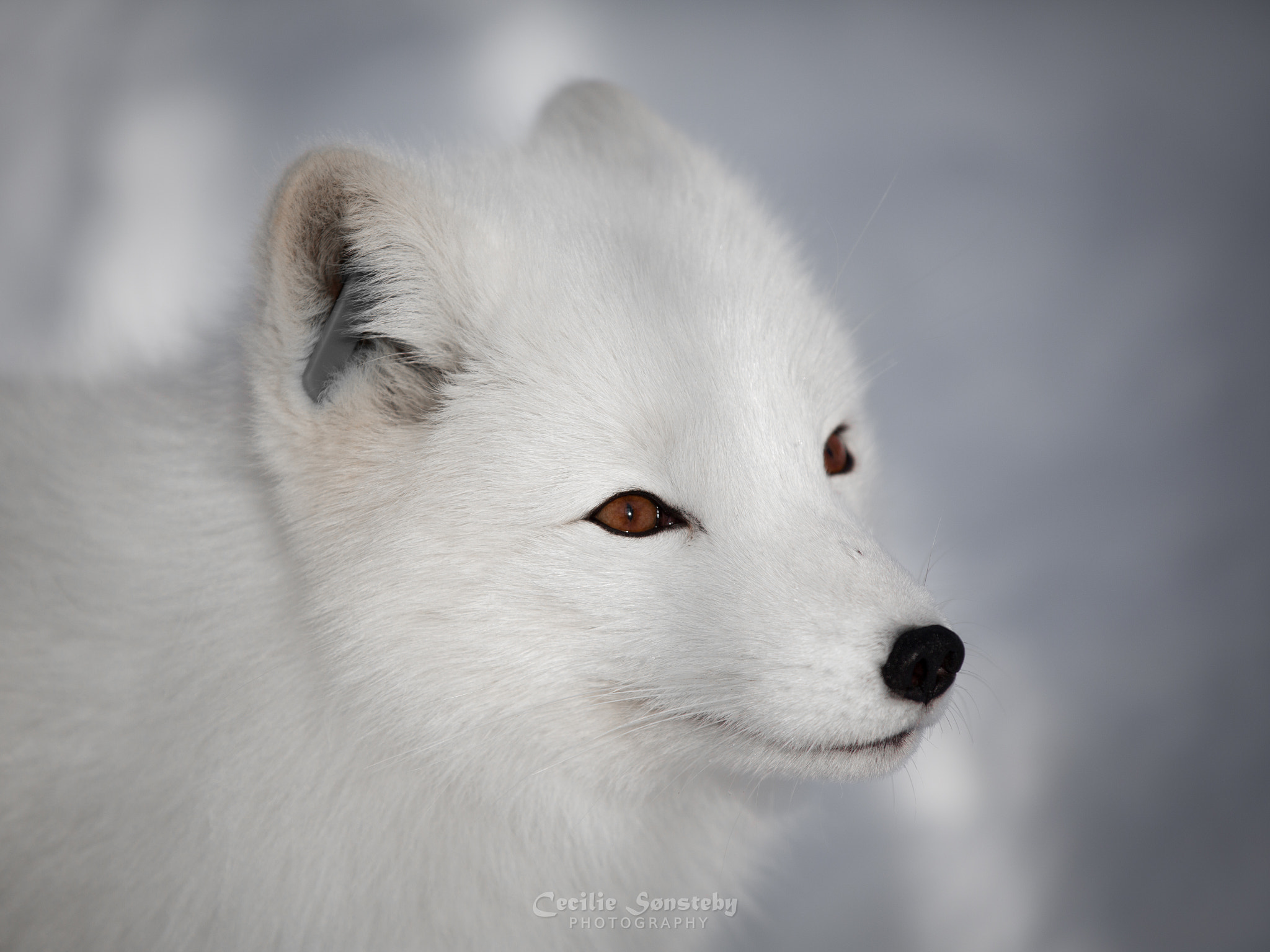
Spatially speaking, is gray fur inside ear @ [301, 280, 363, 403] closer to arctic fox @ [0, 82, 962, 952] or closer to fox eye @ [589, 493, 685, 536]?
arctic fox @ [0, 82, 962, 952]

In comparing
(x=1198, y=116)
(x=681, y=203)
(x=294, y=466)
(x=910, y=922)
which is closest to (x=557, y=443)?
(x=294, y=466)

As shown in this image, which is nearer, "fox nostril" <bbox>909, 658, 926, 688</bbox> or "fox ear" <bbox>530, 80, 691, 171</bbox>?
"fox nostril" <bbox>909, 658, 926, 688</bbox>

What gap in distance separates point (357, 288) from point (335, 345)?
0.31 feet

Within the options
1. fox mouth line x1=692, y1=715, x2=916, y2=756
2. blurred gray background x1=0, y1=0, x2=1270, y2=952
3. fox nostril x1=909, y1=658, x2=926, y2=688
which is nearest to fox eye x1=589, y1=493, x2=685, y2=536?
fox mouth line x1=692, y1=715, x2=916, y2=756

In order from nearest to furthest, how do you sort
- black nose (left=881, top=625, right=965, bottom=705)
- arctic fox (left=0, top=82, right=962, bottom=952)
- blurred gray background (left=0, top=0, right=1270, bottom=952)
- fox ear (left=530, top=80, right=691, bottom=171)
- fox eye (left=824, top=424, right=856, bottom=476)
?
black nose (left=881, top=625, right=965, bottom=705) → arctic fox (left=0, top=82, right=962, bottom=952) → fox eye (left=824, top=424, right=856, bottom=476) → fox ear (left=530, top=80, right=691, bottom=171) → blurred gray background (left=0, top=0, right=1270, bottom=952)

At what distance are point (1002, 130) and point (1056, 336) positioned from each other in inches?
28.6

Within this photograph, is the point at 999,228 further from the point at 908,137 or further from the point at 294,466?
the point at 294,466

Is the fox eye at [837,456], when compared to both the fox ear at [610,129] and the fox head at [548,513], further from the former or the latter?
the fox ear at [610,129]

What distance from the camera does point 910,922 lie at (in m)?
2.84

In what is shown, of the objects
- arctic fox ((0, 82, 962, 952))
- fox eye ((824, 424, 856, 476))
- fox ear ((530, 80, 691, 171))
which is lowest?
arctic fox ((0, 82, 962, 952))

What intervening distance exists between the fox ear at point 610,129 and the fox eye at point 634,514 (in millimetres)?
891

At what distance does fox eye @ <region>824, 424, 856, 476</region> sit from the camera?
74.9 inches

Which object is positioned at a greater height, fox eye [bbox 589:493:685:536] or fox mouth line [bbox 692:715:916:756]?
fox eye [bbox 589:493:685:536]

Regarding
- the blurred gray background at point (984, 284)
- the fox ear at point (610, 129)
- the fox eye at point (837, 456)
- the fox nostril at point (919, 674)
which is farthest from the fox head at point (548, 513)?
the blurred gray background at point (984, 284)
